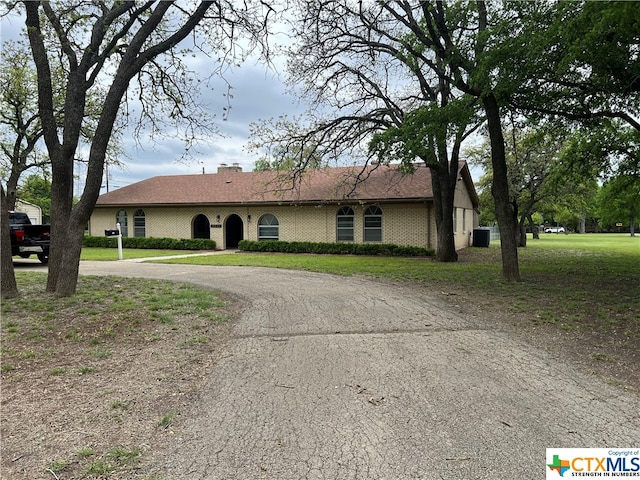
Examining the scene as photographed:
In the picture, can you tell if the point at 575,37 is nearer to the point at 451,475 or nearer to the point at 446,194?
the point at 451,475

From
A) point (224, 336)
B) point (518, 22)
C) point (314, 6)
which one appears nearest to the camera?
point (224, 336)

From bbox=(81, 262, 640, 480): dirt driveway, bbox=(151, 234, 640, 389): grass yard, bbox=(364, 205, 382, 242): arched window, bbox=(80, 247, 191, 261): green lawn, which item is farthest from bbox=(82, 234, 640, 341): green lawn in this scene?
bbox=(80, 247, 191, 261): green lawn

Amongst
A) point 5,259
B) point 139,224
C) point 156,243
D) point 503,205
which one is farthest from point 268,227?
point 5,259

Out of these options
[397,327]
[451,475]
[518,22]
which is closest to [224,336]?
[397,327]

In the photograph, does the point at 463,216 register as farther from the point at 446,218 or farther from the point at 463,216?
the point at 446,218

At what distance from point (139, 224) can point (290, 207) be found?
10.5m

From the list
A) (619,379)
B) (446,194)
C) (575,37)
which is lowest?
(619,379)

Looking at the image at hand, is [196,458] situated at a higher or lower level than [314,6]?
lower

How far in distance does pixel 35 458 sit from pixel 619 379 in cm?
516

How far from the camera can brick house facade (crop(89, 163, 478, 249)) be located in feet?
69.6

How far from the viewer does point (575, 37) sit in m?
7.18

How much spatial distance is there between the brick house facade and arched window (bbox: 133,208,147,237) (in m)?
0.06

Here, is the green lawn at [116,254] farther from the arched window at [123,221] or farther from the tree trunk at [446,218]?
the tree trunk at [446,218]

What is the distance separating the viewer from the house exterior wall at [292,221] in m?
21.0
